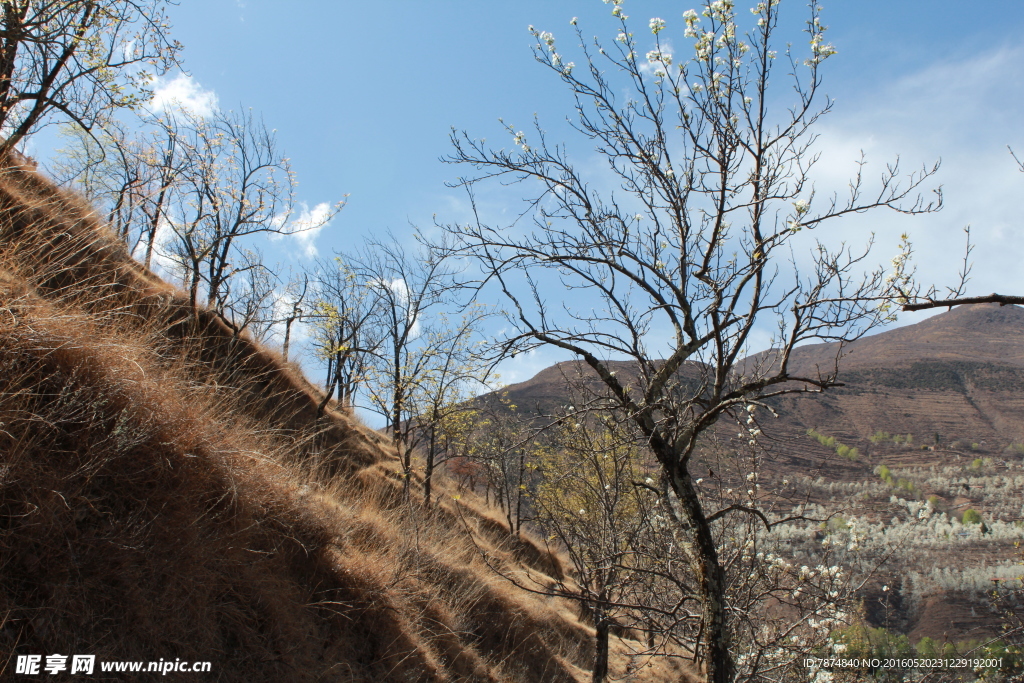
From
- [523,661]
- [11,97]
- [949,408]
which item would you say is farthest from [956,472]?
[11,97]

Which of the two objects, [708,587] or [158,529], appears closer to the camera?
[158,529]

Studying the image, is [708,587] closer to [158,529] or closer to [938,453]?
[158,529]

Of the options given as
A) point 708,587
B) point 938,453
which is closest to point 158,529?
point 708,587

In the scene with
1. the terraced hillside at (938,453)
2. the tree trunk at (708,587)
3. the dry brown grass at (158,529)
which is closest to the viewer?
the dry brown grass at (158,529)

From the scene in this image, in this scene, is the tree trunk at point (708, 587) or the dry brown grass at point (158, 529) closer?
the dry brown grass at point (158, 529)

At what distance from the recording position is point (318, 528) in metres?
4.86

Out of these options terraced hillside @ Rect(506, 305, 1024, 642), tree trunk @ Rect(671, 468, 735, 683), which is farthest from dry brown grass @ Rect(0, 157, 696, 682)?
terraced hillside @ Rect(506, 305, 1024, 642)

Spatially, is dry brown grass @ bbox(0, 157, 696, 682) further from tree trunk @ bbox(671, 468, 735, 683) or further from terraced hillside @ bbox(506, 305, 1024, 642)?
terraced hillside @ bbox(506, 305, 1024, 642)

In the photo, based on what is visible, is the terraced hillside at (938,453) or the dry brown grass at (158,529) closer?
the dry brown grass at (158,529)

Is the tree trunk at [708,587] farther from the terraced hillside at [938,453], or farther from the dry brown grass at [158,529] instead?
the terraced hillside at [938,453]

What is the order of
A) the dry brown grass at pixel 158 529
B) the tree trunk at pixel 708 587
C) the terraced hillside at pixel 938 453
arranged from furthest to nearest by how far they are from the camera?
1. the terraced hillside at pixel 938 453
2. the tree trunk at pixel 708 587
3. the dry brown grass at pixel 158 529

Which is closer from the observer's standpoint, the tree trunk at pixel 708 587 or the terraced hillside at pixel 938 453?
the tree trunk at pixel 708 587

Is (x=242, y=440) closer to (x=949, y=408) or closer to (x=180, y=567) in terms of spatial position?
(x=180, y=567)

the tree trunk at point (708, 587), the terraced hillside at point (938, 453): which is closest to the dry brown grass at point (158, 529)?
the tree trunk at point (708, 587)
